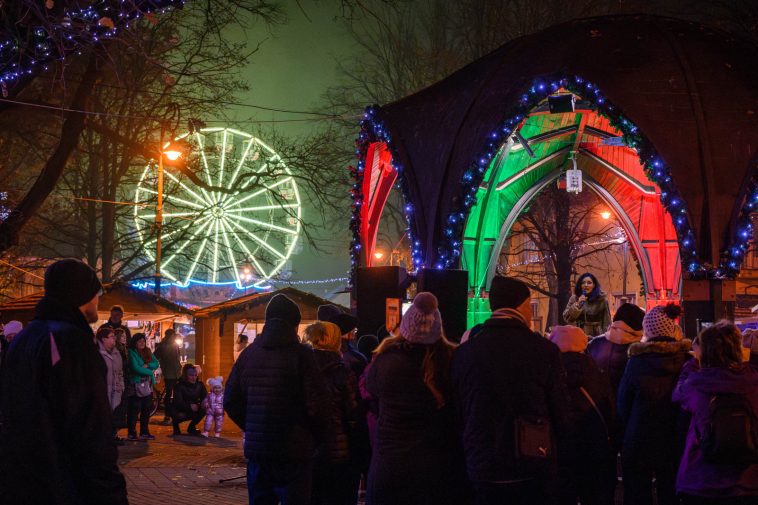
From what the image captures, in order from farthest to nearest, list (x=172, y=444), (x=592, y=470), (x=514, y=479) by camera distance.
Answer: (x=172, y=444), (x=592, y=470), (x=514, y=479)

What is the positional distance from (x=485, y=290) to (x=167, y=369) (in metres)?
7.81

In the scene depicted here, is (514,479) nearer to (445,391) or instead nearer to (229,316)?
(445,391)

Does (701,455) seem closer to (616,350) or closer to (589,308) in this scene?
(616,350)

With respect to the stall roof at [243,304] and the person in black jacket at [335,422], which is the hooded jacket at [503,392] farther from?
the stall roof at [243,304]

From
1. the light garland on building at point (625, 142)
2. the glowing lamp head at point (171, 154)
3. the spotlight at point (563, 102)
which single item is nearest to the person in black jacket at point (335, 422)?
the light garland on building at point (625, 142)

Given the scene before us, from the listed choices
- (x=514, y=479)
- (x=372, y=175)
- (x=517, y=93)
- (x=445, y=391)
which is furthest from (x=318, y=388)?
(x=372, y=175)

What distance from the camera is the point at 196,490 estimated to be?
1120cm

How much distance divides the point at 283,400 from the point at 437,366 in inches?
53.4

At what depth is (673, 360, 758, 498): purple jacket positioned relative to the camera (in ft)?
18.1

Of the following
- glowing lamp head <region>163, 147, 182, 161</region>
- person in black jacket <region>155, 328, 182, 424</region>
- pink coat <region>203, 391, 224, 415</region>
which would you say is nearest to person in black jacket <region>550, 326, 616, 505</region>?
pink coat <region>203, 391, 224, 415</region>

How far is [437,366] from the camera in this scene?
5.35 meters

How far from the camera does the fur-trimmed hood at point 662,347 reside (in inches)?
276

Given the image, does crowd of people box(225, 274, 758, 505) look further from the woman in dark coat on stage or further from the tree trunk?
the tree trunk

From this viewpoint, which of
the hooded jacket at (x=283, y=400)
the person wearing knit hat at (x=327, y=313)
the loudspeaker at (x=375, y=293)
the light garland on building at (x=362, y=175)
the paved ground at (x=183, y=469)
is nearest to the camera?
the hooded jacket at (x=283, y=400)
